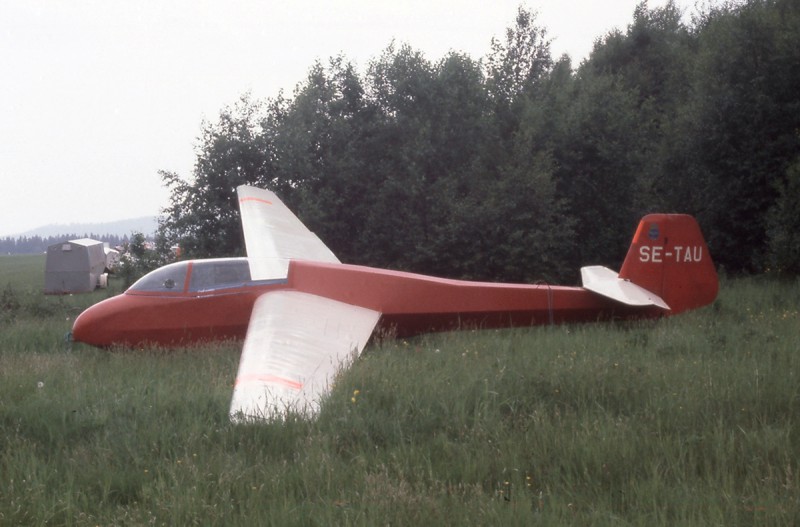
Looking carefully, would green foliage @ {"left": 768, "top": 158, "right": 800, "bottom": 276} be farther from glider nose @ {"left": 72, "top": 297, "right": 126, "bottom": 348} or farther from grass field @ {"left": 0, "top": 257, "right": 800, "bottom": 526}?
glider nose @ {"left": 72, "top": 297, "right": 126, "bottom": 348}

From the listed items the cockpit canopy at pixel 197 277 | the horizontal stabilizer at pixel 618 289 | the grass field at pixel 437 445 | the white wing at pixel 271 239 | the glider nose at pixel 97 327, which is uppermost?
the white wing at pixel 271 239

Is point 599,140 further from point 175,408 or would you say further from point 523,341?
point 175,408

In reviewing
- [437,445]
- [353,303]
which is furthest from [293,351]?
[437,445]

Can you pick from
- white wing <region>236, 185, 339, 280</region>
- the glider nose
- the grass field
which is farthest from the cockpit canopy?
the grass field

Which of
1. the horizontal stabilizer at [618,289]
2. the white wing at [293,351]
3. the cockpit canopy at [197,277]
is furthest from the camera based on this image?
the cockpit canopy at [197,277]

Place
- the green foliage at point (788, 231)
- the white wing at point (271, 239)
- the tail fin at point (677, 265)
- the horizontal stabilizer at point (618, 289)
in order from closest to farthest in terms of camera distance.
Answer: the horizontal stabilizer at point (618, 289) < the white wing at point (271, 239) < the tail fin at point (677, 265) < the green foliage at point (788, 231)

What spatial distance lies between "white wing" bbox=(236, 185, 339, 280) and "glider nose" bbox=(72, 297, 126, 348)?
2120 millimetres

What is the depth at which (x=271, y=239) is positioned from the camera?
12.0 metres

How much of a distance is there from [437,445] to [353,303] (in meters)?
4.53

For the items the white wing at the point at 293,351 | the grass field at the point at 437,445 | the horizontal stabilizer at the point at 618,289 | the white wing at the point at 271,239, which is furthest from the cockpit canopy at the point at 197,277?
the horizontal stabilizer at the point at 618,289

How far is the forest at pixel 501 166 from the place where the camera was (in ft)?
68.5

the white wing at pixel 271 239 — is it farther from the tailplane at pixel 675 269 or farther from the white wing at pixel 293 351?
the tailplane at pixel 675 269

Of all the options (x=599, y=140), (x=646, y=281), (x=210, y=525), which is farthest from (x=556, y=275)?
(x=210, y=525)

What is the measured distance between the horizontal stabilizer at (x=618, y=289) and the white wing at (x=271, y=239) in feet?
13.8
